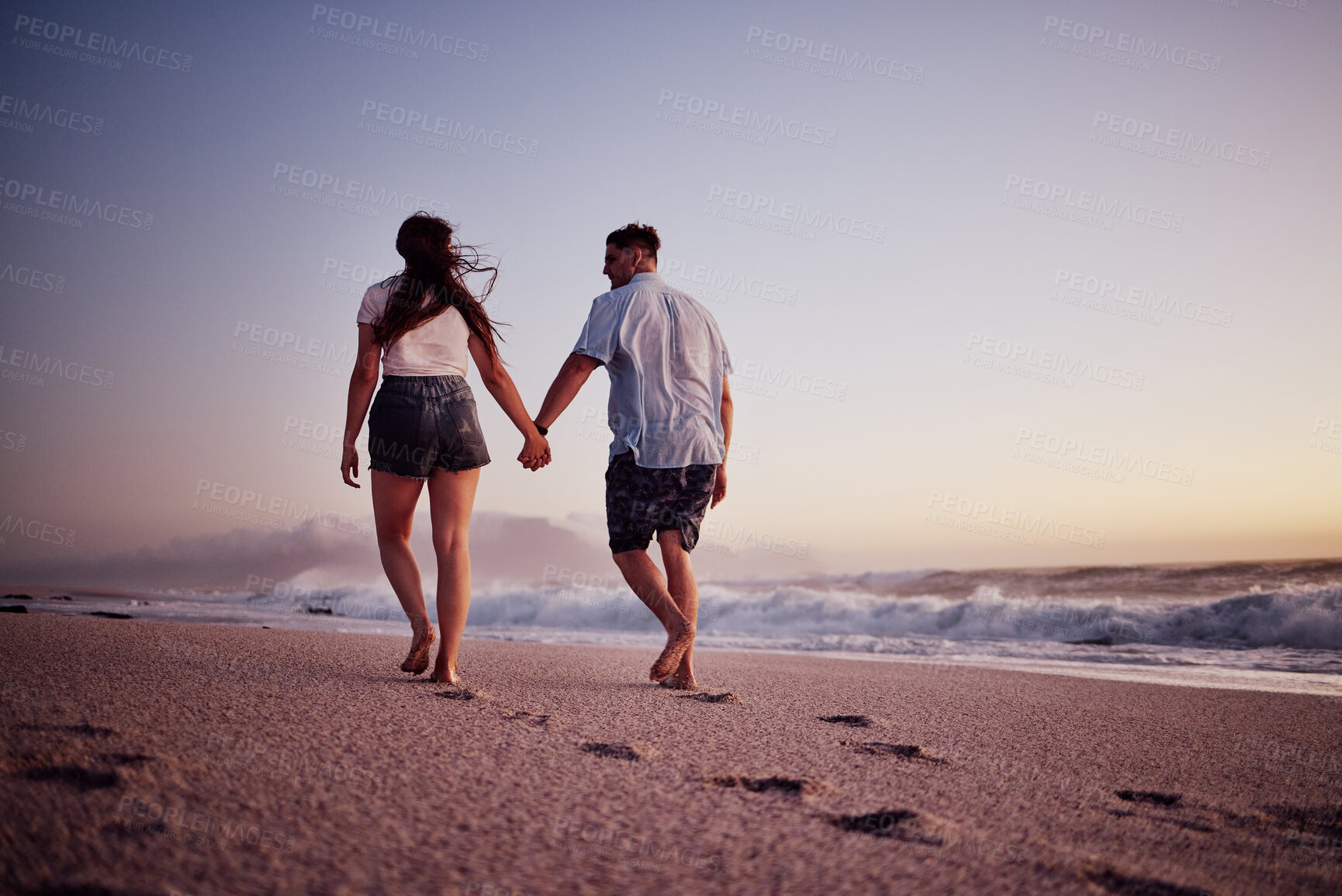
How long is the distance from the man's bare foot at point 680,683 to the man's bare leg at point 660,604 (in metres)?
0.07

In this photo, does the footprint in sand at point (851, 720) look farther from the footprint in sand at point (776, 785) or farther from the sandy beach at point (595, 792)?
the footprint in sand at point (776, 785)

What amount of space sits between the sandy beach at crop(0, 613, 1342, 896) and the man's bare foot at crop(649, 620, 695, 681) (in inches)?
5.9

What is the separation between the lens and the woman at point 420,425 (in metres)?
3.04

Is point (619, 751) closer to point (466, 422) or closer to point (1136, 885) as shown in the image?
point (1136, 885)

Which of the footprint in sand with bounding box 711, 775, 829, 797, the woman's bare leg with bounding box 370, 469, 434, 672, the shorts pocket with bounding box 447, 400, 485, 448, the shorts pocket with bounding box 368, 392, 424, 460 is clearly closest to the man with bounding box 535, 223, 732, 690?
the shorts pocket with bounding box 447, 400, 485, 448

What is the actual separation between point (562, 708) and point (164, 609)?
29.7ft

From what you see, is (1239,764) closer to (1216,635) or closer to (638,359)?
(638,359)

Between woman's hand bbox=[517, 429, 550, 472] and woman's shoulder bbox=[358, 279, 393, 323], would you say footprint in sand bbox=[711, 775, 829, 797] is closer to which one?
woman's hand bbox=[517, 429, 550, 472]

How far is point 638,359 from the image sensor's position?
343cm

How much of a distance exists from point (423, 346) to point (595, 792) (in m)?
2.17

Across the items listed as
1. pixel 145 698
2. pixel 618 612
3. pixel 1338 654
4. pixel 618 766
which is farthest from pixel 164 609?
pixel 1338 654

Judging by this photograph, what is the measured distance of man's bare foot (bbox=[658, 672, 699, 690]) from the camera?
3.25 meters

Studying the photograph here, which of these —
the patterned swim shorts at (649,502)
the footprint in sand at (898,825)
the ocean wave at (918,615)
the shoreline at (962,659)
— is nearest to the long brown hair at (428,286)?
the patterned swim shorts at (649,502)

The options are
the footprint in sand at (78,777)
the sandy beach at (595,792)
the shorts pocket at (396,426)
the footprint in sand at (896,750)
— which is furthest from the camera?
the shorts pocket at (396,426)
